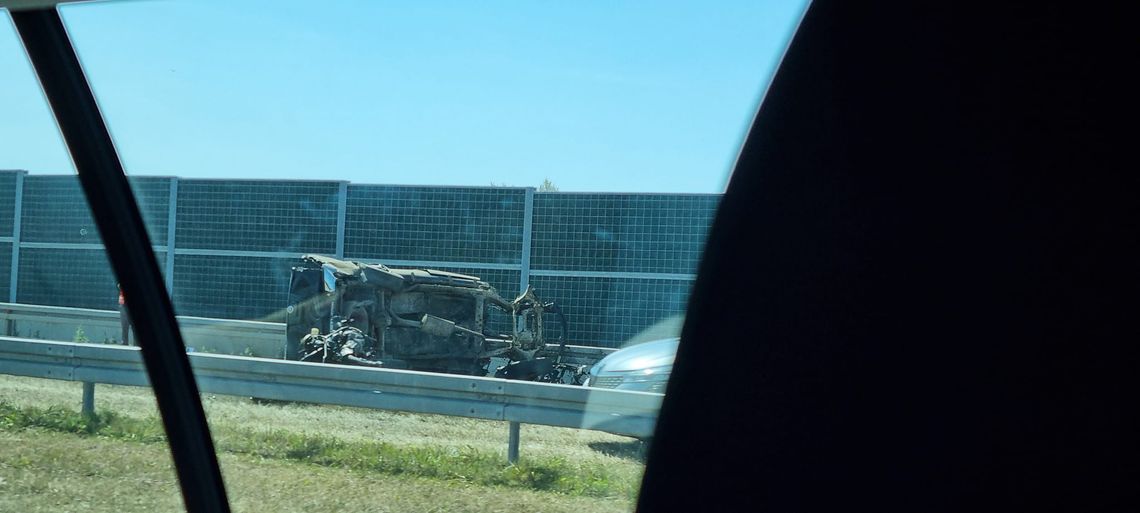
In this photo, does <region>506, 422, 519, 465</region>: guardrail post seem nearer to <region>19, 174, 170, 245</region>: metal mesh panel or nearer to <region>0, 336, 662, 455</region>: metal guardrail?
<region>0, 336, 662, 455</region>: metal guardrail

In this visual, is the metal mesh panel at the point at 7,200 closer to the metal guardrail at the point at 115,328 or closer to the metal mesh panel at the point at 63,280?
the metal mesh panel at the point at 63,280

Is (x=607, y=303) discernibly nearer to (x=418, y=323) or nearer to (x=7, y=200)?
(x=418, y=323)

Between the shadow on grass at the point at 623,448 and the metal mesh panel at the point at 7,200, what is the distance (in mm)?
2362

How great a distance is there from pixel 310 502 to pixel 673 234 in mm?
1969

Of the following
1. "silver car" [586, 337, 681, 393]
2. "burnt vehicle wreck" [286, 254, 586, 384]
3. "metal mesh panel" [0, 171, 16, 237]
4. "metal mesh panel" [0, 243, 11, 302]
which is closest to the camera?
"silver car" [586, 337, 681, 393]

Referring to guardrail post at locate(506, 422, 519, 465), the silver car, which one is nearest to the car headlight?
the silver car

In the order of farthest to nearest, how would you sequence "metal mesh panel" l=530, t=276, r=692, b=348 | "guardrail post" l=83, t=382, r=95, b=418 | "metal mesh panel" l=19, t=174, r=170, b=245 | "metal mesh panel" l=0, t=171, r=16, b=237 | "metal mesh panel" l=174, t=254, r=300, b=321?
"guardrail post" l=83, t=382, r=95, b=418
"metal mesh panel" l=0, t=171, r=16, b=237
"metal mesh panel" l=174, t=254, r=300, b=321
"metal mesh panel" l=19, t=174, r=170, b=245
"metal mesh panel" l=530, t=276, r=692, b=348

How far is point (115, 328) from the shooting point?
3.38m

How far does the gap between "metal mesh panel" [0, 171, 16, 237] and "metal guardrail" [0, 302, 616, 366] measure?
1.06ft

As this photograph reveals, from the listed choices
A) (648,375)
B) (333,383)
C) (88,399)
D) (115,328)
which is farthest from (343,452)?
(648,375)

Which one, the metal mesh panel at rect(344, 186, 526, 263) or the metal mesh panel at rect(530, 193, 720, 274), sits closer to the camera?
the metal mesh panel at rect(530, 193, 720, 274)

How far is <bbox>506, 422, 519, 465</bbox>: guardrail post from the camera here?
3.31 meters

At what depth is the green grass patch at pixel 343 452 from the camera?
10.5ft

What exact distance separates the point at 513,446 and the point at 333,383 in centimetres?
75
